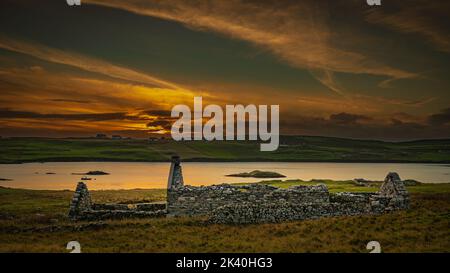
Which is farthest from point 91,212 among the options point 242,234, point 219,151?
point 219,151

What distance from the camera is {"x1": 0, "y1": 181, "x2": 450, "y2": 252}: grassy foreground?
16.8m

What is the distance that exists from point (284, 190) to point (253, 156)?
135m

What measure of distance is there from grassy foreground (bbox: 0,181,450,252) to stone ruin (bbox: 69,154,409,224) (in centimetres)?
85

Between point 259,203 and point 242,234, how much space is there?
15.3ft

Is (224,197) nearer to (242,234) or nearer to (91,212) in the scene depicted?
(242,234)

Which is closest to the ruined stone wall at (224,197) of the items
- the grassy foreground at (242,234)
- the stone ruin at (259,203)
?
the stone ruin at (259,203)

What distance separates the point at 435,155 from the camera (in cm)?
13600

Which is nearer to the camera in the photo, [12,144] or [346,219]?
[346,219]

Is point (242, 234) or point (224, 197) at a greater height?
point (224, 197)

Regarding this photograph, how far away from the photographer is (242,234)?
1919cm

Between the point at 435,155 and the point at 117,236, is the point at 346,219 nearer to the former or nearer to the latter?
the point at 117,236
